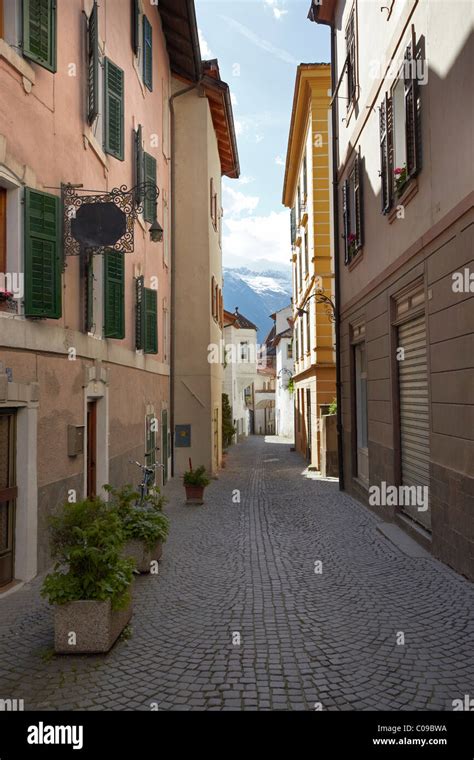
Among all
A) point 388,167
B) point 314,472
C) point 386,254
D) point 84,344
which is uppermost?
point 388,167

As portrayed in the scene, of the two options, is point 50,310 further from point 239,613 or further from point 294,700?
point 294,700

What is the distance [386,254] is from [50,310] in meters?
5.98

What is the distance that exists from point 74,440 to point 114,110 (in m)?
5.89

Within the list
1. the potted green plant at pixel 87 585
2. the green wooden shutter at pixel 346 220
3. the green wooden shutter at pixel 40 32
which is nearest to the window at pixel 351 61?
the green wooden shutter at pixel 346 220

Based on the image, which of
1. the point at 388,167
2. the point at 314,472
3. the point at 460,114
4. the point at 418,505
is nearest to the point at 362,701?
the point at 418,505

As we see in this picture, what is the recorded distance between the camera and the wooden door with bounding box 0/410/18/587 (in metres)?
6.50

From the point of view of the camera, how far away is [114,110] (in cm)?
1016

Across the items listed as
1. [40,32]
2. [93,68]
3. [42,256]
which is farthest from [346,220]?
[42,256]

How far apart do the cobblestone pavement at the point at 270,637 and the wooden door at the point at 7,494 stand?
15.0 inches

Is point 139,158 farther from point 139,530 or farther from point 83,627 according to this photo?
point 83,627

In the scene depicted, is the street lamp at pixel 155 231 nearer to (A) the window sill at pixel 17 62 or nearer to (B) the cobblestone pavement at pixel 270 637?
(A) the window sill at pixel 17 62

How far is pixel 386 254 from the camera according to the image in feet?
33.7

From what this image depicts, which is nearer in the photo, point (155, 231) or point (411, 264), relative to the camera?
point (411, 264)

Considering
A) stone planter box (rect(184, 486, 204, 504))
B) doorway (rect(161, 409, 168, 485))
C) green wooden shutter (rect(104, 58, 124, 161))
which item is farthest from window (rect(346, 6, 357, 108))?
doorway (rect(161, 409, 168, 485))
